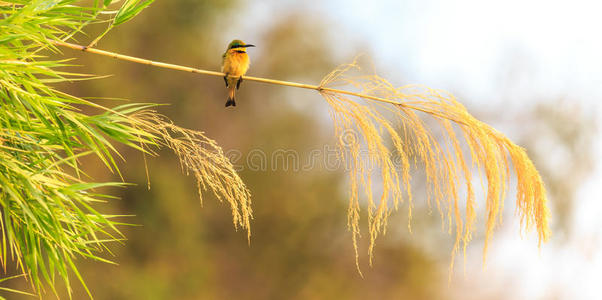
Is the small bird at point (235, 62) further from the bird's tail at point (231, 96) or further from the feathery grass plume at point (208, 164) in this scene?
the feathery grass plume at point (208, 164)

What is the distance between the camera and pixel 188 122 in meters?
10.7

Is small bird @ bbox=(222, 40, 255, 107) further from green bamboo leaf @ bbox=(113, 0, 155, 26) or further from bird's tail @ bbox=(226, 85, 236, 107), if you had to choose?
green bamboo leaf @ bbox=(113, 0, 155, 26)

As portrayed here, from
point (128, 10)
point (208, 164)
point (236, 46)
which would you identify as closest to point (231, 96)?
point (236, 46)

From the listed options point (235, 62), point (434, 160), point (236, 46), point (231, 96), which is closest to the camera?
point (434, 160)

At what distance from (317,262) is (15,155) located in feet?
31.1

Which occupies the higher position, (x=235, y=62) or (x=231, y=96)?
(x=235, y=62)

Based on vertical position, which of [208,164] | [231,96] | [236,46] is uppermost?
[236,46]

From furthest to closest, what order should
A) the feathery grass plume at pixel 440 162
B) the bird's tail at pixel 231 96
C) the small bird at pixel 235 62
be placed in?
1. the bird's tail at pixel 231 96
2. the small bird at pixel 235 62
3. the feathery grass plume at pixel 440 162

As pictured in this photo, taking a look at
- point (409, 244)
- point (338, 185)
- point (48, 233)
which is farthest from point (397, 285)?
point (48, 233)

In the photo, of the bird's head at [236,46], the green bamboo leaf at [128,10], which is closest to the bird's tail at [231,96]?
the bird's head at [236,46]

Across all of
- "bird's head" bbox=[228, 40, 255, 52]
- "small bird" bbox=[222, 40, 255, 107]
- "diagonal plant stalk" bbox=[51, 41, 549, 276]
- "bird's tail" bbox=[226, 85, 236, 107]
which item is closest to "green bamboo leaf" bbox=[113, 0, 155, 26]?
"diagonal plant stalk" bbox=[51, 41, 549, 276]

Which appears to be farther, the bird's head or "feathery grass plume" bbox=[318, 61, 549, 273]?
the bird's head

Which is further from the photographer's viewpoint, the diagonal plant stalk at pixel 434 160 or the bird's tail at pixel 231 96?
the bird's tail at pixel 231 96

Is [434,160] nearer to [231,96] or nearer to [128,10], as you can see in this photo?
[128,10]
